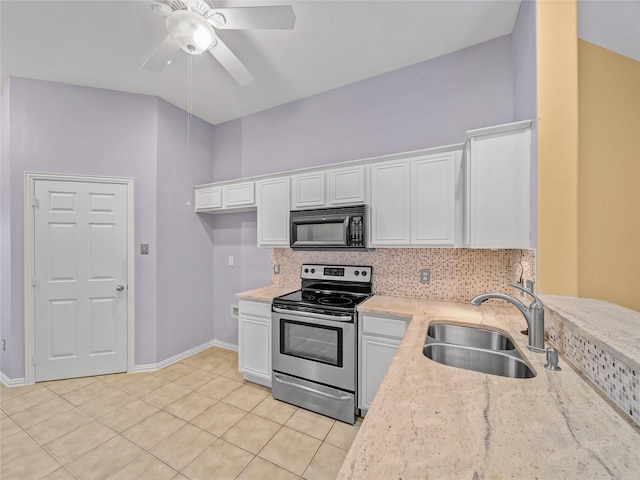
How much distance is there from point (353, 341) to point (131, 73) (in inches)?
132

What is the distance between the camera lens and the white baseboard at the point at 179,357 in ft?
9.66

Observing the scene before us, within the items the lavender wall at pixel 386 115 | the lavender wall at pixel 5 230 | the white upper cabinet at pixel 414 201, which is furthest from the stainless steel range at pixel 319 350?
the lavender wall at pixel 5 230

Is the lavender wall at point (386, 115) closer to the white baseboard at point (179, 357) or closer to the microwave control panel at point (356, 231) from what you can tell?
the microwave control panel at point (356, 231)

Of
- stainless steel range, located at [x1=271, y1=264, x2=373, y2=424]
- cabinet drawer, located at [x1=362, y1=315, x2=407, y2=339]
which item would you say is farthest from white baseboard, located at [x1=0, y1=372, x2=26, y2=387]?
cabinet drawer, located at [x1=362, y1=315, x2=407, y2=339]

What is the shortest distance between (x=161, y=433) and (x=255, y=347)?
926 millimetres

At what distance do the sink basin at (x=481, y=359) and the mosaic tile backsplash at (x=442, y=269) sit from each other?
75 centimetres

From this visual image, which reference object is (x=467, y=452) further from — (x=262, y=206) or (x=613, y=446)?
(x=262, y=206)

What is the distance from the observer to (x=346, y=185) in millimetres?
2463

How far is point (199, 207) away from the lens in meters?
3.46

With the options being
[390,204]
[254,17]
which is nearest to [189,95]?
[254,17]

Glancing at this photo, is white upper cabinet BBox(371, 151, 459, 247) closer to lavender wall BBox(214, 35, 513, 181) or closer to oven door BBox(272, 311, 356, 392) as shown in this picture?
lavender wall BBox(214, 35, 513, 181)

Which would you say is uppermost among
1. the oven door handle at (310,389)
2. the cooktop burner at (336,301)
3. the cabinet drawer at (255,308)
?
the cooktop burner at (336,301)

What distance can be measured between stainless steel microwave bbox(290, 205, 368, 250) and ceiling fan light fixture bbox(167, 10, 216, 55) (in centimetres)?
149

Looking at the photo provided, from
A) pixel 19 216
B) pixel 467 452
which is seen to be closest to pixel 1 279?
pixel 19 216
